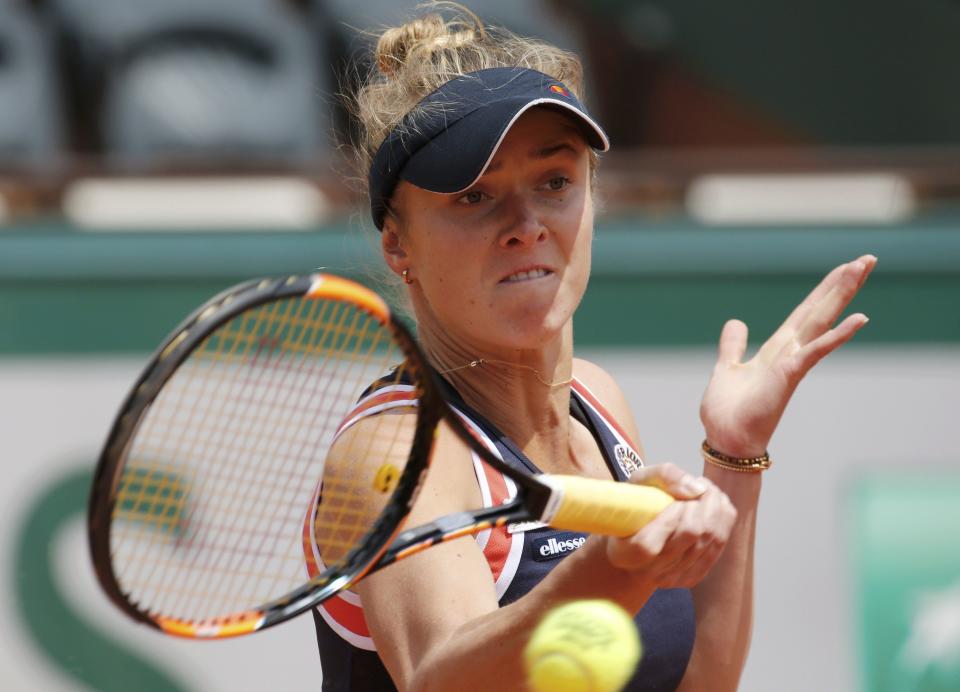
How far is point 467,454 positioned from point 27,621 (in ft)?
7.62

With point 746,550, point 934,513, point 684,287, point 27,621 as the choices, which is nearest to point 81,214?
point 27,621

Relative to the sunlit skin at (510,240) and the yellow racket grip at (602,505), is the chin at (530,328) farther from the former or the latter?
the yellow racket grip at (602,505)

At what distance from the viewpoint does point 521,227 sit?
68.0 inches

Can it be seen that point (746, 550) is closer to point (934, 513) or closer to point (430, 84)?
point (430, 84)

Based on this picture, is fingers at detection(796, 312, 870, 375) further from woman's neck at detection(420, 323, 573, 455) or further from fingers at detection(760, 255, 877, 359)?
woman's neck at detection(420, 323, 573, 455)

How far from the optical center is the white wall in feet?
12.0

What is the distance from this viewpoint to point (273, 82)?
4570 millimetres

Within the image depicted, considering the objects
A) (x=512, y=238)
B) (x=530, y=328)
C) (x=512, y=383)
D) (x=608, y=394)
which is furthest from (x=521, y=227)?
(x=608, y=394)

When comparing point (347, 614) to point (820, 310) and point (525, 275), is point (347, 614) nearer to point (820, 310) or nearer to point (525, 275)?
point (525, 275)

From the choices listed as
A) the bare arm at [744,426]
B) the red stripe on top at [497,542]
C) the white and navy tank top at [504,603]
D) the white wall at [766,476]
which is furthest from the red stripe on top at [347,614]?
the white wall at [766,476]

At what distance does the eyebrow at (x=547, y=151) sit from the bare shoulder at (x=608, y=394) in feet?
1.42

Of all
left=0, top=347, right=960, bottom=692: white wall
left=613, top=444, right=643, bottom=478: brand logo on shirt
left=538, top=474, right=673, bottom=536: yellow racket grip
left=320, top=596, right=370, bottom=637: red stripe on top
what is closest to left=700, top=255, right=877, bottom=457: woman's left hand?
left=613, top=444, right=643, bottom=478: brand logo on shirt

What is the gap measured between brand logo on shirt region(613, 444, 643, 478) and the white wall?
1.67 metres

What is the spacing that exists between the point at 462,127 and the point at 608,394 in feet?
1.98
